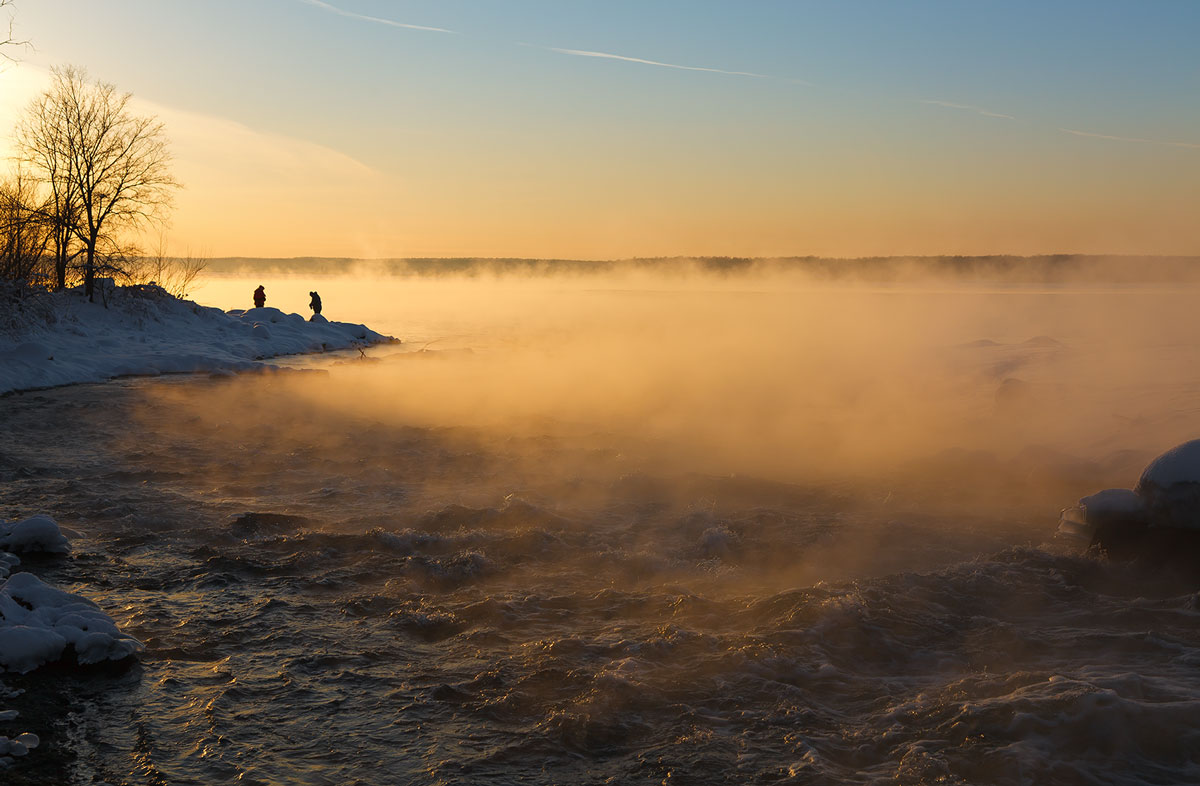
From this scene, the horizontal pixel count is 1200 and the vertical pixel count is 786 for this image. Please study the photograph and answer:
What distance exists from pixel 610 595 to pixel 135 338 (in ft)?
95.6

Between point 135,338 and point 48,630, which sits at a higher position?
point 135,338

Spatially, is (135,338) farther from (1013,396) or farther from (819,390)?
(1013,396)

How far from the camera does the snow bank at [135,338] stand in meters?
24.7

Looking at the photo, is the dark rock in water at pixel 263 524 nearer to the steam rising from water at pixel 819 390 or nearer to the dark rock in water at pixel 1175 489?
the steam rising from water at pixel 819 390

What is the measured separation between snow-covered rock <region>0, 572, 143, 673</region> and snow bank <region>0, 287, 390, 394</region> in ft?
58.2

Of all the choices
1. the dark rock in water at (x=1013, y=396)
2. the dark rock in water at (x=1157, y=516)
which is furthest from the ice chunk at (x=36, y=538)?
the dark rock in water at (x=1013, y=396)

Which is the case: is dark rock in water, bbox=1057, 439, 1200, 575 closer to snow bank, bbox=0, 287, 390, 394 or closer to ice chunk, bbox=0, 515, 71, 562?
ice chunk, bbox=0, 515, 71, 562

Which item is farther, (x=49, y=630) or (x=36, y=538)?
(x=36, y=538)

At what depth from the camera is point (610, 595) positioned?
9219 mm

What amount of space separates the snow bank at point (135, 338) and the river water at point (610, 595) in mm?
4040

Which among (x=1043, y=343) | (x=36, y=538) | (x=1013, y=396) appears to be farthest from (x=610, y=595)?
(x=1043, y=343)

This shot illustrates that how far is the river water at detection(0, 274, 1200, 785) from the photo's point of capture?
6.09 m

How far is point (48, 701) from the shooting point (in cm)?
635

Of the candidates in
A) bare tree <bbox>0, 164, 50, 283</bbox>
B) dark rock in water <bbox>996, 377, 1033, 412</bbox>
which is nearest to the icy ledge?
dark rock in water <bbox>996, 377, 1033, 412</bbox>
